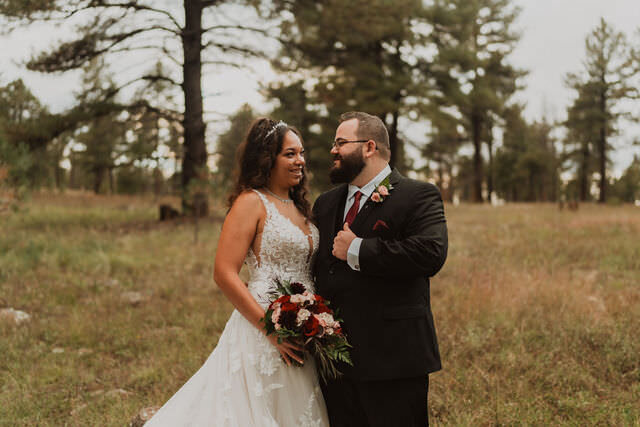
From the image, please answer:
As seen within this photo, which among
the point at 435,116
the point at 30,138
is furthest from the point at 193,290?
the point at 435,116

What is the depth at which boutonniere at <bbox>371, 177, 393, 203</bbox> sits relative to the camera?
2834mm

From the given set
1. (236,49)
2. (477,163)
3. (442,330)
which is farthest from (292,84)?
(477,163)

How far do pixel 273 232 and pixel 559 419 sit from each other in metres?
2.83

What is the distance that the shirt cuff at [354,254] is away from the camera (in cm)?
261

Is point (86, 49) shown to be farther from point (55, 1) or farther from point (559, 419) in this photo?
point (559, 419)

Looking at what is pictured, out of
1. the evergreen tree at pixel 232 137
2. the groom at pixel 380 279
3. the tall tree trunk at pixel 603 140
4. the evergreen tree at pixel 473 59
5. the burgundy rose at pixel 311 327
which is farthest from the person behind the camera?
the tall tree trunk at pixel 603 140

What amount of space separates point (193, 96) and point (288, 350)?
13.4m

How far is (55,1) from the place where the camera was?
481 inches

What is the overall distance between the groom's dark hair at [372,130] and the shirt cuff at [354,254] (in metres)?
0.72

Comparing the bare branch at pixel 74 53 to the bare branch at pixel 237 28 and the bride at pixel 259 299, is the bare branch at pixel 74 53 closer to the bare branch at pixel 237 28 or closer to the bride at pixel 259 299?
the bare branch at pixel 237 28

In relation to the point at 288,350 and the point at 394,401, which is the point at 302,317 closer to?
the point at 288,350

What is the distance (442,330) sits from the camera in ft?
18.2

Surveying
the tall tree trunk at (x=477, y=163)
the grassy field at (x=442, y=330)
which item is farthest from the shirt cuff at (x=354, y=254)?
the tall tree trunk at (x=477, y=163)

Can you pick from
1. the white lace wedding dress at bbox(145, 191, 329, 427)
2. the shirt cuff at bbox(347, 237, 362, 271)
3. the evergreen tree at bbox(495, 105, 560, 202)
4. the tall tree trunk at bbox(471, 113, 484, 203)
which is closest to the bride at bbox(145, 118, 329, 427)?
the white lace wedding dress at bbox(145, 191, 329, 427)
